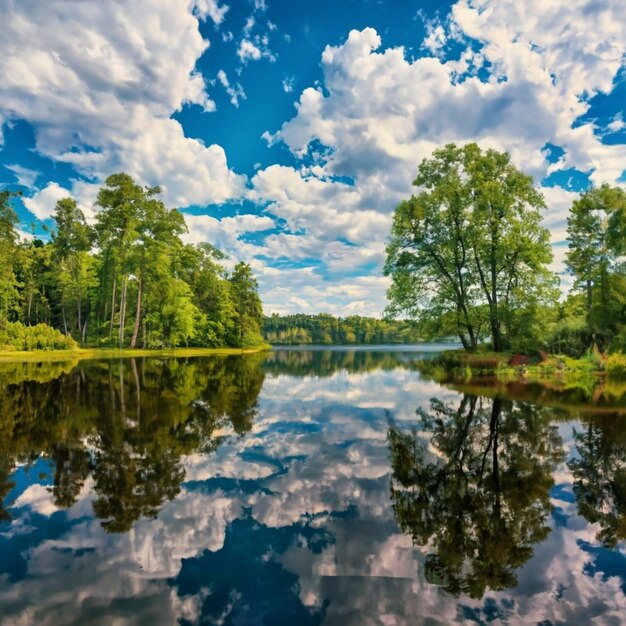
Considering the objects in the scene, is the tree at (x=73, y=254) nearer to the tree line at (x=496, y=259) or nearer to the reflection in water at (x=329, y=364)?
the reflection in water at (x=329, y=364)

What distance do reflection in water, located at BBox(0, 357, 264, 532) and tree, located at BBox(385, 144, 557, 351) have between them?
67.8 feet

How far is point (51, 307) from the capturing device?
227ft

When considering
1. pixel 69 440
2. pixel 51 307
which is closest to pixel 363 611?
pixel 69 440

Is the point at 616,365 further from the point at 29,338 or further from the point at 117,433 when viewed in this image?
the point at 29,338

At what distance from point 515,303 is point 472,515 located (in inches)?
1121

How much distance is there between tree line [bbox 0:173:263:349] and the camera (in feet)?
153

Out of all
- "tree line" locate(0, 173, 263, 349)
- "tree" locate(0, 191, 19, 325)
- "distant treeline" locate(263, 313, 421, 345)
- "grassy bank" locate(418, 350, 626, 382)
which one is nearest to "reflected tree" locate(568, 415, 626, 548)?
"grassy bank" locate(418, 350, 626, 382)

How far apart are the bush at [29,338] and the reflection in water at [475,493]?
4659 centimetres

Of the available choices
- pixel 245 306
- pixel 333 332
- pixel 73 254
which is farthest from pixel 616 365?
pixel 333 332

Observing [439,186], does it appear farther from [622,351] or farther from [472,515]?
[472,515]

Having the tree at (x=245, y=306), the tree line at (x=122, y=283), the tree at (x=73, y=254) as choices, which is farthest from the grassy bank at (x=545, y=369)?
the tree at (x=73, y=254)

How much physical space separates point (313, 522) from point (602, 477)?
537cm

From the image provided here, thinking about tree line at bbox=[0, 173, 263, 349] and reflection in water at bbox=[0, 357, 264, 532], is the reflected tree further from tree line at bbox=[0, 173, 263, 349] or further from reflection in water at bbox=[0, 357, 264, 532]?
tree line at bbox=[0, 173, 263, 349]

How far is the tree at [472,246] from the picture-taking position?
29.7 meters
